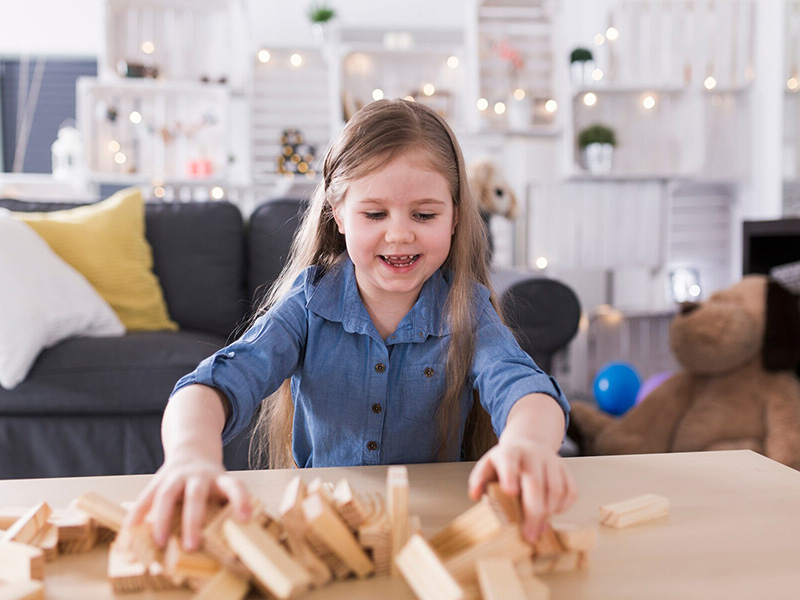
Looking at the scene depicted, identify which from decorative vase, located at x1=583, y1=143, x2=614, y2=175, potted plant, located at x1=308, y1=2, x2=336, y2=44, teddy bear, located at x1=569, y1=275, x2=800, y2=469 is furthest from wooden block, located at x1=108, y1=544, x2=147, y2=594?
potted plant, located at x1=308, y1=2, x2=336, y2=44

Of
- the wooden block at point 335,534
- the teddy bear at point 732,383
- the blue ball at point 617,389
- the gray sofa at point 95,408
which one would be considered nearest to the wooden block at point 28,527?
the wooden block at point 335,534

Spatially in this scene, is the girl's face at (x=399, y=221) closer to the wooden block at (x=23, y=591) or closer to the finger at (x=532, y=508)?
the finger at (x=532, y=508)

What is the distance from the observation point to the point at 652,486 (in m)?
0.65

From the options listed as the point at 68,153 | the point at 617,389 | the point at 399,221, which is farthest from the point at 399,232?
the point at 68,153

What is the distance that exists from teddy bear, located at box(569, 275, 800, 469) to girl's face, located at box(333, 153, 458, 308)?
1.05 meters

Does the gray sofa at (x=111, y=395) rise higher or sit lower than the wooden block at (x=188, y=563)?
lower

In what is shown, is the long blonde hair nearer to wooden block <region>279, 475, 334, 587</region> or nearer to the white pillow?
wooden block <region>279, 475, 334, 587</region>

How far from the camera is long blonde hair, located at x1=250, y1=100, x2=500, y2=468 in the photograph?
845 mm

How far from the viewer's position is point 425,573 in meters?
0.40

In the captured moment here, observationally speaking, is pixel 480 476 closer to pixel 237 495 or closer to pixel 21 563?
pixel 237 495

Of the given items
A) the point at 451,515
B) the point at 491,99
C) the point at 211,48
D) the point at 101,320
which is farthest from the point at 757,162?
the point at 451,515

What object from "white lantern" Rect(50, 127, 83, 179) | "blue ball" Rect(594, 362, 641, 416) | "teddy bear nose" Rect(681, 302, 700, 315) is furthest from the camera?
"white lantern" Rect(50, 127, 83, 179)

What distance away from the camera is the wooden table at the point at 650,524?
0.44 metres

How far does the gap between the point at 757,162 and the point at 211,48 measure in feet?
9.16
